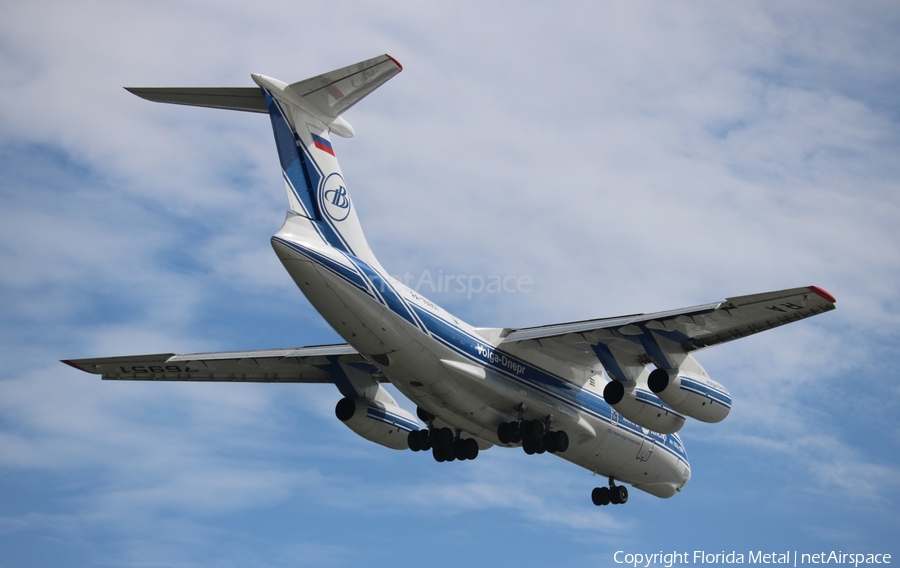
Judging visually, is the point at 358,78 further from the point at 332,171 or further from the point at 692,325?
the point at 692,325

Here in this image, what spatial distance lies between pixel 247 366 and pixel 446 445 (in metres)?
3.54

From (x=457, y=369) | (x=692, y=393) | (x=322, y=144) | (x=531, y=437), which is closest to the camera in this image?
(x=322, y=144)

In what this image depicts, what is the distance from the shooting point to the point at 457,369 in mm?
14680

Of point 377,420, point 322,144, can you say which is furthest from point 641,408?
point 322,144

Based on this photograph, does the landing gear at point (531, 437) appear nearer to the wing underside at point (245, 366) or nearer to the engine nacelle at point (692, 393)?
the engine nacelle at point (692, 393)

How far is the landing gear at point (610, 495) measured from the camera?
18797mm

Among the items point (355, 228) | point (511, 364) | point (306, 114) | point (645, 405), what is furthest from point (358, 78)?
point (645, 405)

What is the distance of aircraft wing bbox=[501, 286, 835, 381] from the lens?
44.5 feet

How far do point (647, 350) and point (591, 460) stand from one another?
3.05m

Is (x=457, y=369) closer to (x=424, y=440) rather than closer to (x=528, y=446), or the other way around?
(x=528, y=446)

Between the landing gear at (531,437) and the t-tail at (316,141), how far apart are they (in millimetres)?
3508

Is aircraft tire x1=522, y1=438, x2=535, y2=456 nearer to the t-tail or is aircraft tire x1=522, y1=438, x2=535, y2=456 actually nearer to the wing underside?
the wing underside

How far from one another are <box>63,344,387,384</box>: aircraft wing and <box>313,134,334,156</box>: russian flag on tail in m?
3.85

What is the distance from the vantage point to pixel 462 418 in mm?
15680
